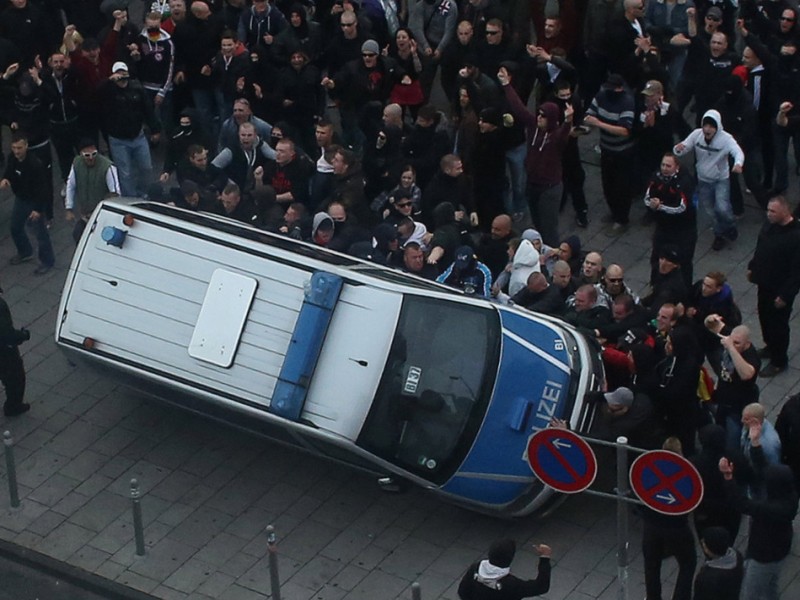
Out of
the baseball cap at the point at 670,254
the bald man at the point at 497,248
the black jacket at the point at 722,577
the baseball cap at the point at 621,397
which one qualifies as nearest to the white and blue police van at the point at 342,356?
the baseball cap at the point at 621,397

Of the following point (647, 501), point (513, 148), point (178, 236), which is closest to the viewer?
point (647, 501)

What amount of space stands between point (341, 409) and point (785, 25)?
23.6ft

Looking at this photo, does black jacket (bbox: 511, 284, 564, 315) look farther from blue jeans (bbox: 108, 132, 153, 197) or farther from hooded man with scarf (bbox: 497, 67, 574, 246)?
blue jeans (bbox: 108, 132, 153, 197)

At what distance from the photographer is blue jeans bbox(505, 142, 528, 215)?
17.9m

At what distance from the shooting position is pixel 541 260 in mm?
16469

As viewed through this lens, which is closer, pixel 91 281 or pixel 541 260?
pixel 91 281

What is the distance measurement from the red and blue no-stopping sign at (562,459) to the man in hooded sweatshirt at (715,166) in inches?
241

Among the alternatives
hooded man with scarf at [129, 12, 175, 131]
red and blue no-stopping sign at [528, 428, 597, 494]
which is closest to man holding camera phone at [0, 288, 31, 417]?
hooded man with scarf at [129, 12, 175, 131]

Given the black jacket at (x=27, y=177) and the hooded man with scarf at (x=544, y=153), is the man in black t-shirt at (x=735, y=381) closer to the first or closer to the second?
the hooded man with scarf at (x=544, y=153)

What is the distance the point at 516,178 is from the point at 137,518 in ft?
19.3

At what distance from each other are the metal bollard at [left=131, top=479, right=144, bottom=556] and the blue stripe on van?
2.56 metres

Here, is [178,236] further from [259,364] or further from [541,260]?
[541,260]

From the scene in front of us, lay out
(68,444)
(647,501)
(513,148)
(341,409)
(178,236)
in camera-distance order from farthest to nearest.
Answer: (513,148)
(68,444)
(178,236)
(341,409)
(647,501)

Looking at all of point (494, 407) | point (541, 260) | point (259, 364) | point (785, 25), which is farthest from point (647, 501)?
point (785, 25)
